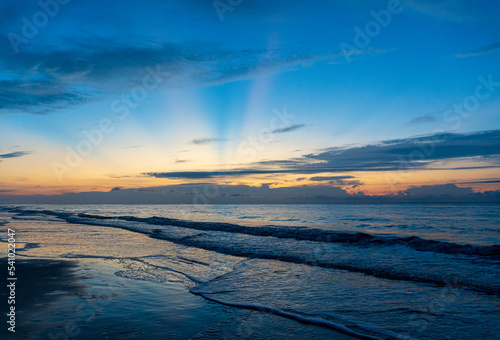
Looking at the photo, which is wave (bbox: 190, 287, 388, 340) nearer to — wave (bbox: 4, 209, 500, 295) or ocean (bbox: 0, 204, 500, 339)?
ocean (bbox: 0, 204, 500, 339)

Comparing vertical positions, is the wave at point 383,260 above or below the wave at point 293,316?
below

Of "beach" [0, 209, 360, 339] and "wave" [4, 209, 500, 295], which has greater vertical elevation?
"beach" [0, 209, 360, 339]

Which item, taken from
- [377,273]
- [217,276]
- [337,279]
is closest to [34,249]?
[217,276]

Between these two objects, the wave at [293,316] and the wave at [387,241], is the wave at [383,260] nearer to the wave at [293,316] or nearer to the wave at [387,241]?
the wave at [387,241]

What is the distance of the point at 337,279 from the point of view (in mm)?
10586

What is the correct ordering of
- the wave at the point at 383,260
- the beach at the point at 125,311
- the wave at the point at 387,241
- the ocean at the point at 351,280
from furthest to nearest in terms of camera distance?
the wave at the point at 387,241, the wave at the point at 383,260, the ocean at the point at 351,280, the beach at the point at 125,311

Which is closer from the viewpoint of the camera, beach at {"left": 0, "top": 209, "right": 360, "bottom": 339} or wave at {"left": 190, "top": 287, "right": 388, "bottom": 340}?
beach at {"left": 0, "top": 209, "right": 360, "bottom": 339}

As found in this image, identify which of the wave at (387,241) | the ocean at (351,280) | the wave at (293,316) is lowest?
the wave at (387,241)

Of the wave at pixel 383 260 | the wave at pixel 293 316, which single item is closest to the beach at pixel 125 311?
the wave at pixel 293 316

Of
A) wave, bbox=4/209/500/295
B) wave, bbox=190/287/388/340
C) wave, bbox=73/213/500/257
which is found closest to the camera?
wave, bbox=190/287/388/340

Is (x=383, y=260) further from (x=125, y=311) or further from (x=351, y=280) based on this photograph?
(x=125, y=311)

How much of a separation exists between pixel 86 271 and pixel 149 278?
2705mm

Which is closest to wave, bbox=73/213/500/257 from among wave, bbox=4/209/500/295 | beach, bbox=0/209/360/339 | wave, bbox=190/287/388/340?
wave, bbox=4/209/500/295

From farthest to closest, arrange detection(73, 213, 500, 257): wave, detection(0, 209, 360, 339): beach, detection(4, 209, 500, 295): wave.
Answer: detection(73, 213, 500, 257): wave → detection(4, 209, 500, 295): wave → detection(0, 209, 360, 339): beach
